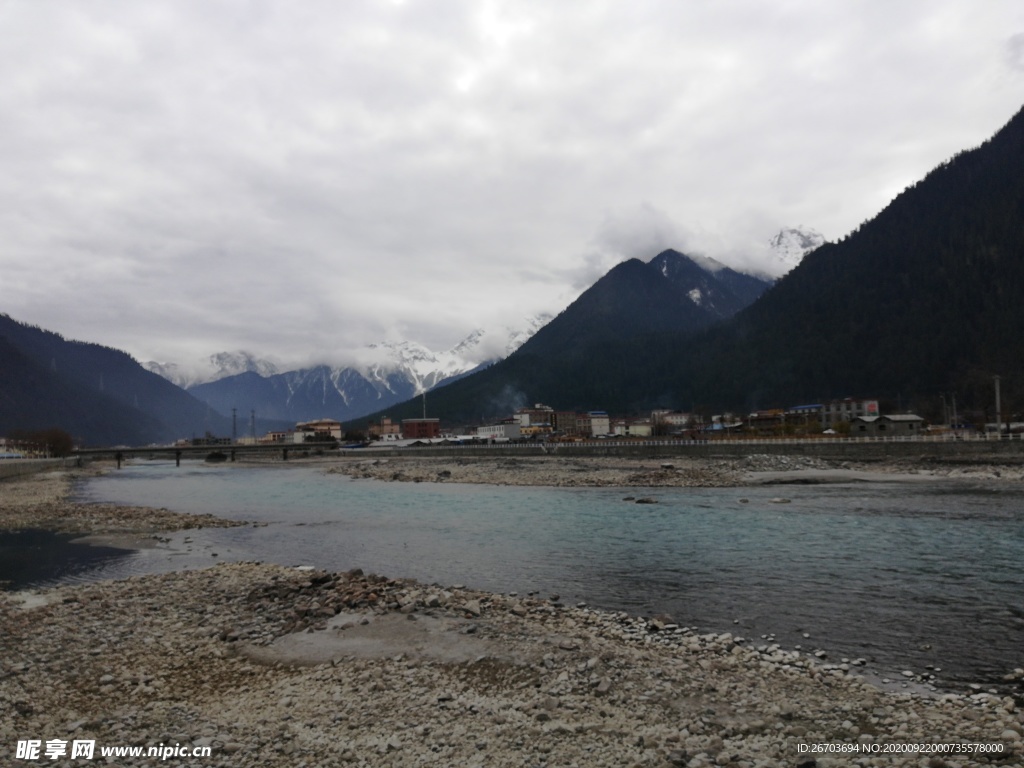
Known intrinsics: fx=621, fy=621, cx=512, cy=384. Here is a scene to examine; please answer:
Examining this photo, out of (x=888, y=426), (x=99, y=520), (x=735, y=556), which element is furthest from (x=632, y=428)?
(x=735, y=556)

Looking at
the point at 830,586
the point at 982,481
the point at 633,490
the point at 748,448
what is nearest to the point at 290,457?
the point at 748,448

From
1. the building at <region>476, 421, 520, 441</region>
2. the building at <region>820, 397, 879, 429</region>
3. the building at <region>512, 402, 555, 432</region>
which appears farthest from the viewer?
the building at <region>512, 402, 555, 432</region>

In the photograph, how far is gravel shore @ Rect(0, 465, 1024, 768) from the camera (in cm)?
822

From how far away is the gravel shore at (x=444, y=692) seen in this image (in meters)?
8.22

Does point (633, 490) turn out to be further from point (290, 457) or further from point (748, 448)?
point (290, 457)

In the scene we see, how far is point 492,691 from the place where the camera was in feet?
33.8

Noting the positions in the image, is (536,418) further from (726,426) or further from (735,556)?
(735,556)

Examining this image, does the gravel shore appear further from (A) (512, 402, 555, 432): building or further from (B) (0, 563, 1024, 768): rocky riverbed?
(A) (512, 402, 555, 432): building

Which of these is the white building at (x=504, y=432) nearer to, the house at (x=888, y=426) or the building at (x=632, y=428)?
the building at (x=632, y=428)

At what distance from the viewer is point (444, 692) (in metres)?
10.2

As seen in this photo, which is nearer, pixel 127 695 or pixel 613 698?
pixel 613 698

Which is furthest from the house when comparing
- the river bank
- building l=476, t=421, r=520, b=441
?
the river bank

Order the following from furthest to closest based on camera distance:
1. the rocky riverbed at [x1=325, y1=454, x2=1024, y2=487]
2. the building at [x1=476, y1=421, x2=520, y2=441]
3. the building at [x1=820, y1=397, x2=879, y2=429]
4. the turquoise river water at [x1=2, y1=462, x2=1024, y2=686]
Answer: the building at [x1=476, y1=421, x2=520, y2=441] → the building at [x1=820, y1=397, x2=879, y2=429] → the rocky riverbed at [x1=325, y1=454, x2=1024, y2=487] → the turquoise river water at [x1=2, y1=462, x2=1024, y2=686]

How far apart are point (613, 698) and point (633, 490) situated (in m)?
40.2
